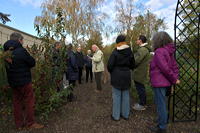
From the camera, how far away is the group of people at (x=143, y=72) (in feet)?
9.24

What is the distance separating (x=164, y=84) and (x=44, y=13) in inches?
660

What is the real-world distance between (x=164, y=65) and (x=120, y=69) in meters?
1.04

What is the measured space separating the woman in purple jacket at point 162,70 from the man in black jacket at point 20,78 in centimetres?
224

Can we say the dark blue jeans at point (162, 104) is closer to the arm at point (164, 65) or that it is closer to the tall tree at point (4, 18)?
the arm at point (164, 65)

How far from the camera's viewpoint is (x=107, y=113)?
13.5 feet

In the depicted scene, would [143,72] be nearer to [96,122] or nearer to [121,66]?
[121,66]

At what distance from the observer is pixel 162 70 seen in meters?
2.74

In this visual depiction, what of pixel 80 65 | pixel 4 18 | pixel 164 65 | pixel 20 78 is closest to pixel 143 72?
pixel 164 65

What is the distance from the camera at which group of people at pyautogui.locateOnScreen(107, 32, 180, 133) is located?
2.82 metres

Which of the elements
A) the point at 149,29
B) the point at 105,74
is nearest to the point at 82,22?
the point at 149,29

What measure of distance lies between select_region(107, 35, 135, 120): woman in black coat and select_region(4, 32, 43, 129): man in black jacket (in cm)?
159

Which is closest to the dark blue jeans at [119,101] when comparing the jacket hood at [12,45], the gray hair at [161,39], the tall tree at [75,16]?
the gray hair at [161,39]

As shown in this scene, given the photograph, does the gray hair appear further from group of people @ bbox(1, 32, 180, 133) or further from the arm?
the arm

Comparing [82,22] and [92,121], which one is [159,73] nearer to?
[92,121]
